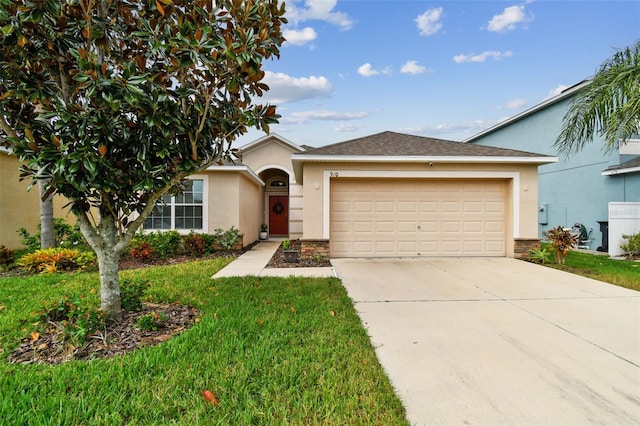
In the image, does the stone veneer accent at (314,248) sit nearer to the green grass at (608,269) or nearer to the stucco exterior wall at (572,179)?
the green grass at (608,269)

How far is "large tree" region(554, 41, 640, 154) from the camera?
6.74m

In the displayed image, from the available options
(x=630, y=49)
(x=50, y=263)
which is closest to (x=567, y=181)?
(x=630, y=49)

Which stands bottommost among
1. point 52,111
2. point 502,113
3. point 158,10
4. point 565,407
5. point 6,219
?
point 565,407

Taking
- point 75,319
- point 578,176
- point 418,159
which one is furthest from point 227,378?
point 578,176

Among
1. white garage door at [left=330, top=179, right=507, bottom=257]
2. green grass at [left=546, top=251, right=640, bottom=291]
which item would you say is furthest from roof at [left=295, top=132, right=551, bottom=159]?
green grass at [left=546, top=251, right=640, bottom=291]

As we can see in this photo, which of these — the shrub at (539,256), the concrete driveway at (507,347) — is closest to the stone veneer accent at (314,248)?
the concrete driveway at (507,347)

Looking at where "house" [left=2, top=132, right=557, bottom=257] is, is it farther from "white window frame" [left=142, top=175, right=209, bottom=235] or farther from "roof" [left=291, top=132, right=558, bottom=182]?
"white window frame" [left=142, top=175, right=209, bottom=235]

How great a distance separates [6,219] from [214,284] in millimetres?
8354

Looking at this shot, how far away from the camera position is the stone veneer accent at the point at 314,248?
28.7ft

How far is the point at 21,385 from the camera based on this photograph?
255 centimetres

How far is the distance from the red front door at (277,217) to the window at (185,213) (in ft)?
22.0

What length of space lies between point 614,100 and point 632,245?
211 inches

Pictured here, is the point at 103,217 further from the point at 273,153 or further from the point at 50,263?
the point at 273,153

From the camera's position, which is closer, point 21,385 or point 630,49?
point 21,385
